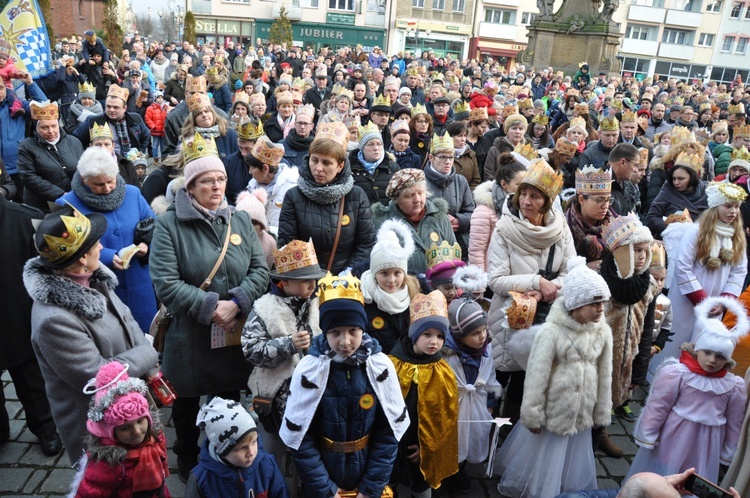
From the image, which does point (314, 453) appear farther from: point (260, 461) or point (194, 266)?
point (194, 266)

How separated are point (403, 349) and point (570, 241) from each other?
1.80 meters

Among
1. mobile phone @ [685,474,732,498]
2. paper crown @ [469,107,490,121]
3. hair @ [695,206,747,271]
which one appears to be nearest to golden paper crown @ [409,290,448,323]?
mobile phone @ [685,474,732,498]

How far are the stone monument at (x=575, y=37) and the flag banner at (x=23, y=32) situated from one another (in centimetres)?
2336

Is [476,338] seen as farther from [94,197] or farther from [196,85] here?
[196,85]

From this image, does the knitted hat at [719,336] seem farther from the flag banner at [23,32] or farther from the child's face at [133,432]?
the flag banner at [23,32]

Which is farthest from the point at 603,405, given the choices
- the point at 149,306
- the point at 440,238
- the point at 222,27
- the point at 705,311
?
the point at 222,27

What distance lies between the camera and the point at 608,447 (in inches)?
186

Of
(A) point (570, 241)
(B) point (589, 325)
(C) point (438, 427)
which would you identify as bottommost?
(C) point (438, 427)

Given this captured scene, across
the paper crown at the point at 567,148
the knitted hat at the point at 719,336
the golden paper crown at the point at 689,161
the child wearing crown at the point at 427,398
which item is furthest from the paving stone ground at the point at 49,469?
the paper crown at the point at 567,148

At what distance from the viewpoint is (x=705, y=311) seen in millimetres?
4191

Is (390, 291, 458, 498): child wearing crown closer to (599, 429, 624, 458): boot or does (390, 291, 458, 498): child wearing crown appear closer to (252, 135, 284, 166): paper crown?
(599, 429, 624, 458): boot

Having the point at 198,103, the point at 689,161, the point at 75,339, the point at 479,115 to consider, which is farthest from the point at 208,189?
the point at 479,115

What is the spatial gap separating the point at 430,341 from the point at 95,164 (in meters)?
2.99

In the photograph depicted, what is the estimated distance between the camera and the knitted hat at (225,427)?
285 cm
